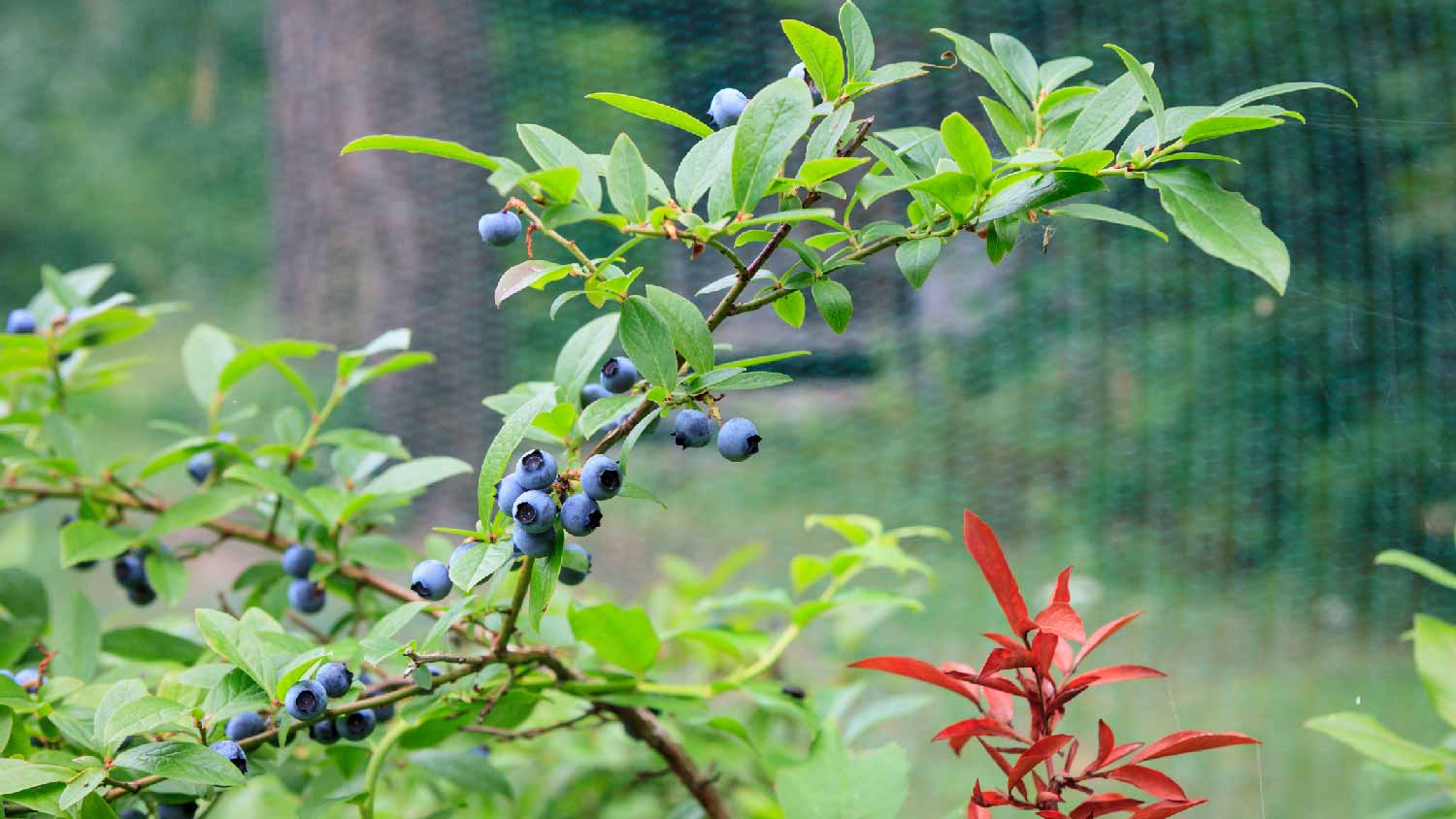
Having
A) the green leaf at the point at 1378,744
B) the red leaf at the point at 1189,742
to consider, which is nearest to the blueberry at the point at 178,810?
the red leaf at the point at 1189,742

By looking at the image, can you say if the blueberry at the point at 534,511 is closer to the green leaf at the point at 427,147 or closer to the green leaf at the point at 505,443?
the green leaf at the point at 505,443

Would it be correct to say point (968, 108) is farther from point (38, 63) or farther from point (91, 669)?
point (38, 63)

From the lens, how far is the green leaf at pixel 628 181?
0.42 m

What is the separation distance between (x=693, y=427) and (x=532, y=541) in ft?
0.25

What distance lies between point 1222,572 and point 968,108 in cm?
113

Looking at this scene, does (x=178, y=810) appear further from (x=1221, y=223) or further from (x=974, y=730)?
(x=1221, y=223)

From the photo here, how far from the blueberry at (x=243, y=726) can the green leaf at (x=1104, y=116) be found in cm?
42

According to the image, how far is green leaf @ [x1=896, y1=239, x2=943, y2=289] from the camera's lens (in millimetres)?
450

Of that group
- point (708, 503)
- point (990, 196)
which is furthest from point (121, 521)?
point (708, 503)

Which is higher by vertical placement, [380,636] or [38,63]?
[38,63]

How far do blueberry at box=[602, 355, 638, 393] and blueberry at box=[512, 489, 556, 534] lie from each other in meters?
0.08

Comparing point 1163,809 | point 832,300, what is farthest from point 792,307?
point 1163,809

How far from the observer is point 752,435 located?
463 millimetres

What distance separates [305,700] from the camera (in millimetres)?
464
